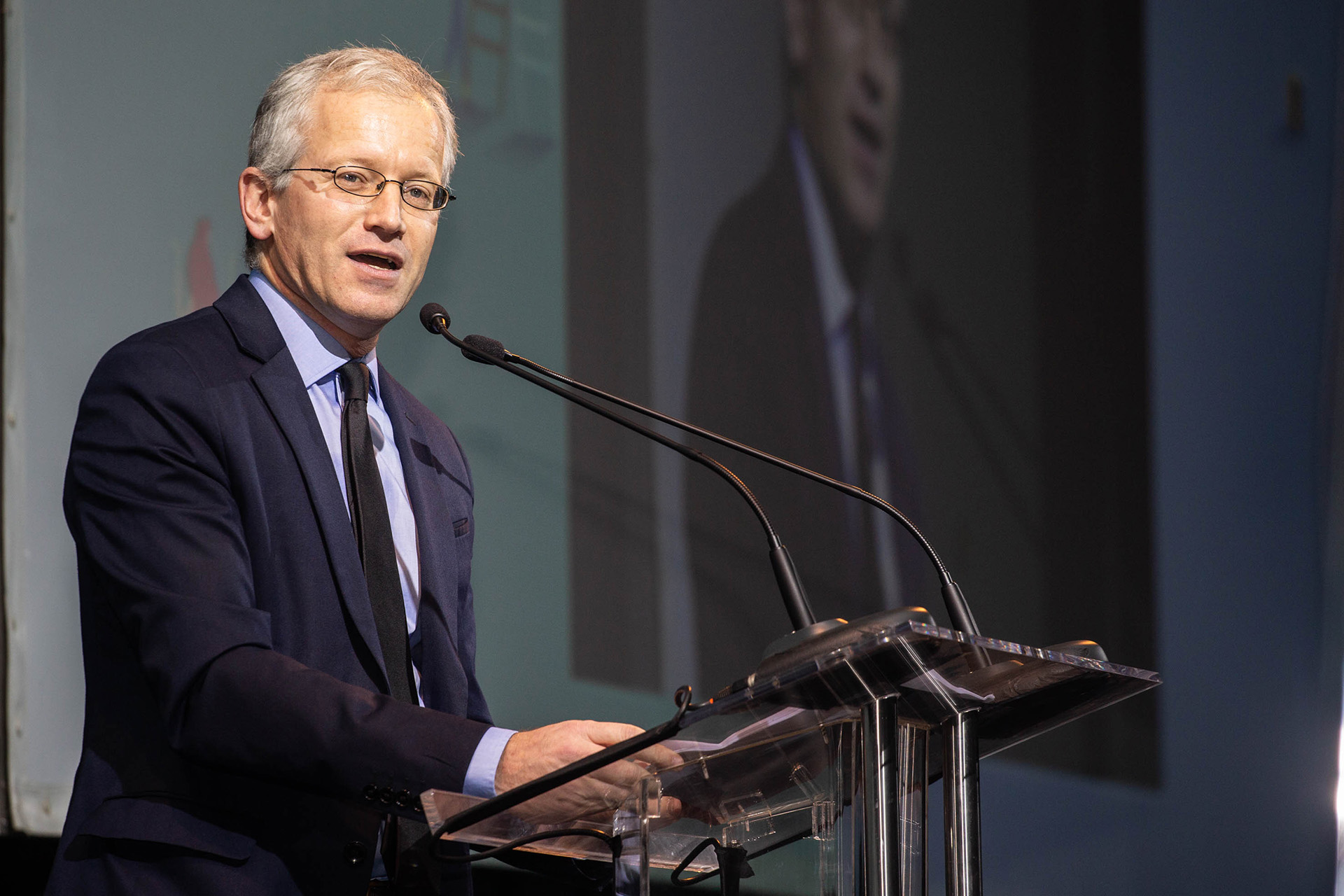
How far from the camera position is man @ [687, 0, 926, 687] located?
3008 mm

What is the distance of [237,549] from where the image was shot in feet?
4.42

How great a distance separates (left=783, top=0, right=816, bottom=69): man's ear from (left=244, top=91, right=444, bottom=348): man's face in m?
1.68

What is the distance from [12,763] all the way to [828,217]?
217 cm

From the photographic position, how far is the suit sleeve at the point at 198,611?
1188mm

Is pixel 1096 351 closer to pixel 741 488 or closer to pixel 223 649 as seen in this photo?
pixel 741 488

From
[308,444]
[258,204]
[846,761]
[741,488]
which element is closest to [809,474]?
[741,488]

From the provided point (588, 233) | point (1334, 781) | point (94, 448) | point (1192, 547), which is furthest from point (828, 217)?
point (94, 448)

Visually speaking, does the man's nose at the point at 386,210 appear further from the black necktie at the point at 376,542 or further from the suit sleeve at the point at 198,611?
the suit sleeve at the point at 198,611

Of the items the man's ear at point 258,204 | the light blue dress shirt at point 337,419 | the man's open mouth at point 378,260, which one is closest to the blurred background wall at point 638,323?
the light blue dress shirt at point 337,419

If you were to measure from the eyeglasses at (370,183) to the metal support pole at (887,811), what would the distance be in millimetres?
978

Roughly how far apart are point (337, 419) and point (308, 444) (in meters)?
0.14

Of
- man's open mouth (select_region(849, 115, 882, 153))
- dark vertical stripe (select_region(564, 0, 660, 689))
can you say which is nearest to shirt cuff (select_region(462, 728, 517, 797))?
dark vertical stripe (select_region(564, 0, 660, 689))

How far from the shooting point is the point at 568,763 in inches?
45.4

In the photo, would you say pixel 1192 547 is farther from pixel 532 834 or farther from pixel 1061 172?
pixel 532 834
